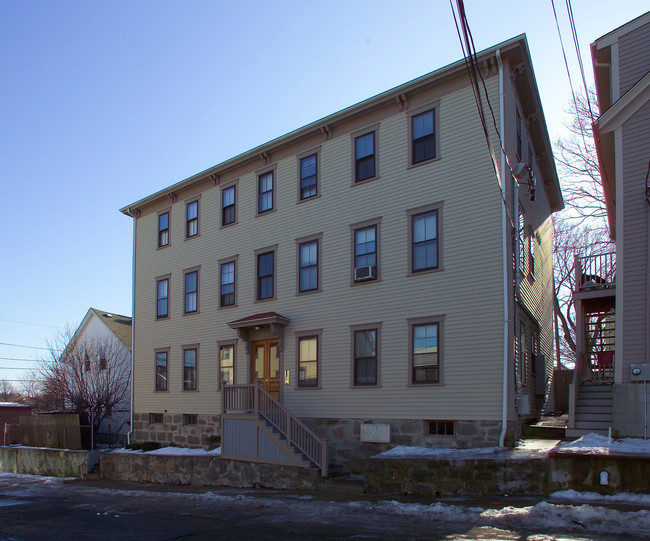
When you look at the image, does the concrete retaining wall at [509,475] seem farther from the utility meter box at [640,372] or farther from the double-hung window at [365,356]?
the double-hung window at [365,356]

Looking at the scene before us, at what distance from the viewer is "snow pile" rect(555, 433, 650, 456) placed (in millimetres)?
11547

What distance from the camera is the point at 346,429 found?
17594 millimetres

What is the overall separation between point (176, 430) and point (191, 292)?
16.6ft

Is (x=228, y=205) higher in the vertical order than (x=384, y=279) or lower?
higher

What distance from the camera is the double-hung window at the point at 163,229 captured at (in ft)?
82.8

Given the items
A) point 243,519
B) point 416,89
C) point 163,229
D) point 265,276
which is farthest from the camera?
point 163,229

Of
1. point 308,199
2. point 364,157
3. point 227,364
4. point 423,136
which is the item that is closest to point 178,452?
point 227,364

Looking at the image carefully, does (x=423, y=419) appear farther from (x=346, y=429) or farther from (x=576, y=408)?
(x=576, y=408)

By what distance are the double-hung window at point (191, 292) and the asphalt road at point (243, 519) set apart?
751 cm

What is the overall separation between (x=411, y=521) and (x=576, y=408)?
6.69 m

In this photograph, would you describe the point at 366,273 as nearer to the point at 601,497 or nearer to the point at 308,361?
the point at 308,361

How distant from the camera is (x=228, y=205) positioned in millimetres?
22703

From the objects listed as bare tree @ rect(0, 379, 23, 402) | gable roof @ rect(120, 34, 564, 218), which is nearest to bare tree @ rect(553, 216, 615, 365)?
gable roof @ rect(120, 34, 564, 218)

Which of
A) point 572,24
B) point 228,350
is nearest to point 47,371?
point 228,350
